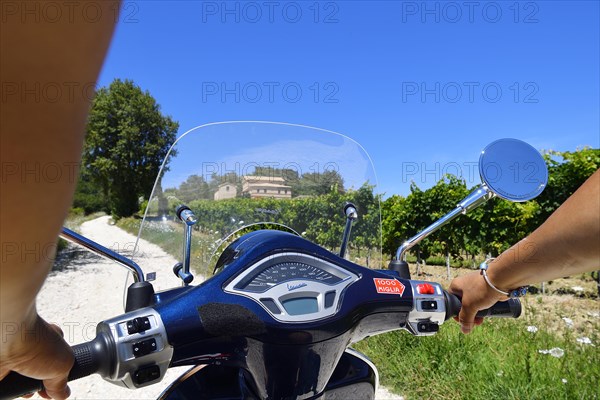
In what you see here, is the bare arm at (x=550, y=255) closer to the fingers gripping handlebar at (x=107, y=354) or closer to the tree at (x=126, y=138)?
the fingers gripping handlebar at (x=107, y=354)

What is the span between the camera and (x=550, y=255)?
116 centimetres

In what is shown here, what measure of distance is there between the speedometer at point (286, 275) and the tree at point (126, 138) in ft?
71.8

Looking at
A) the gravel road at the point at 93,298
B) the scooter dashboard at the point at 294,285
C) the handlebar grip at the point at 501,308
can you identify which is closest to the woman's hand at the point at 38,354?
the gravel road at the point at 93,298

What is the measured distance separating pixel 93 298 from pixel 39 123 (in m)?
9.62

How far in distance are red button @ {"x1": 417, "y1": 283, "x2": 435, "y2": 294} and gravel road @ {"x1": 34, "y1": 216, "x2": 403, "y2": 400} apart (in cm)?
91

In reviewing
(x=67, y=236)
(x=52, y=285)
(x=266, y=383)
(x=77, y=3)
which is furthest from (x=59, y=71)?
(x=52, y=285)

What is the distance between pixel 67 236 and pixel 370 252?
1280 millimetres

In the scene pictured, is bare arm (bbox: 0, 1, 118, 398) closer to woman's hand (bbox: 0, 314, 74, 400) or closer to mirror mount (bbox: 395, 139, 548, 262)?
woman's hand (bbox: 0, 314, 74, 400)

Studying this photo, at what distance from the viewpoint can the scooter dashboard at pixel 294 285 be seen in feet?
3.84

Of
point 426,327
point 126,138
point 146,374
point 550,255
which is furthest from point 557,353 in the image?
point 126,138

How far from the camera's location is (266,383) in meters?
1.20

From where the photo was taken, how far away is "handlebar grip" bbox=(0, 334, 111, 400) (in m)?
0.98

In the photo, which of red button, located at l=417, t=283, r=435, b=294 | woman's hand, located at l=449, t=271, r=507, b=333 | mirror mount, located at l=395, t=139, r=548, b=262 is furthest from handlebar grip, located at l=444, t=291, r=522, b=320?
mirror mount, located at l=395, t=139, r=548, b=262

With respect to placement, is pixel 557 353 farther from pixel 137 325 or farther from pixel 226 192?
pixel 137 325
